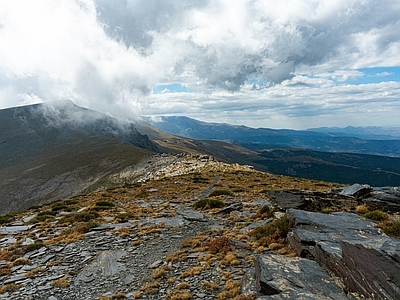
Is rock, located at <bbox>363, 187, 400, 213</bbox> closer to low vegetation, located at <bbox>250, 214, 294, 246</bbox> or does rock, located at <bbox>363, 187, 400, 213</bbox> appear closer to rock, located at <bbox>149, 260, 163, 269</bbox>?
low vegetation, located at <bbox>250, 214, 294, 246</bbox>

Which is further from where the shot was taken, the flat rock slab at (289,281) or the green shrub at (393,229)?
the green shrub at (393,229)

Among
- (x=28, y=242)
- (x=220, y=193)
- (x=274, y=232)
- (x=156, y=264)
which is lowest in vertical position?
(x=28, y=242)

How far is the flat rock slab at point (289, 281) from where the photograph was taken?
9.41m

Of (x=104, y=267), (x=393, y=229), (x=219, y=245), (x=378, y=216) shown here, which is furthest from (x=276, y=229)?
(x=104, y=267)

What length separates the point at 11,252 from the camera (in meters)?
17.7

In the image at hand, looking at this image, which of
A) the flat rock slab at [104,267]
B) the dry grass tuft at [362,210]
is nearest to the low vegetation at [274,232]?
the dry grass tuft at [362,210]

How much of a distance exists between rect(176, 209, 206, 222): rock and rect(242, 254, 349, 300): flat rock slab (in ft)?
38.6

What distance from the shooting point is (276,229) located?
53.6 ft

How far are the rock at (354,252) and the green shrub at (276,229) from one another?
826 mm

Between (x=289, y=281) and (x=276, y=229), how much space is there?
632cm

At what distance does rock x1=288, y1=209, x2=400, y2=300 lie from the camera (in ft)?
27.7

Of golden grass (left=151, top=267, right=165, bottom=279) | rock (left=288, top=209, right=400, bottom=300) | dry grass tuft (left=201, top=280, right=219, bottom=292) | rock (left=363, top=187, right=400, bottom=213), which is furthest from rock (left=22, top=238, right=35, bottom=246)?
rock (left=363, top=187, right=400, bottom=213)

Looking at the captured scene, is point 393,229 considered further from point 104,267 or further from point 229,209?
point 104,267

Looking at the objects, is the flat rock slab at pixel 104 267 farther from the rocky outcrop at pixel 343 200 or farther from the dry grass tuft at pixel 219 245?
the rocky outcrop at pixel 343 200
